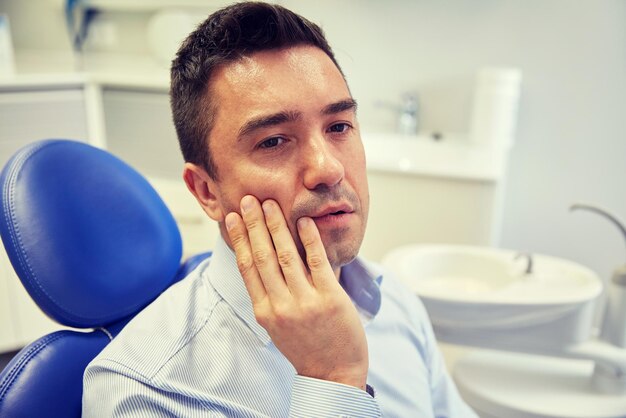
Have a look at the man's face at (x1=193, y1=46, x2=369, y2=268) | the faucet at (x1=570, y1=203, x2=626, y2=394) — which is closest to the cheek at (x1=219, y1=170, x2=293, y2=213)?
the man's face at (x1=193, y1=46, x2=369, y2=268)

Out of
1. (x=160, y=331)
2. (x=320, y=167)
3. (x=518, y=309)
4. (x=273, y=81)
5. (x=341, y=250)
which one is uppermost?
(x=273, y=81)

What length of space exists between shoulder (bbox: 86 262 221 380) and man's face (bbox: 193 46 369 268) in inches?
6.0

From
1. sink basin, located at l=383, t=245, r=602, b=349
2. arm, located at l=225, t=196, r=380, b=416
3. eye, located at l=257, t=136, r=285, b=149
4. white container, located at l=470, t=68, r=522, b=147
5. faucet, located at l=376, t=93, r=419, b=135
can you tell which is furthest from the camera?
faucet, located at l=376, t=93, r=419, b=135

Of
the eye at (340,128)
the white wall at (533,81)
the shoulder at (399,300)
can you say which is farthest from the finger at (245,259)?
the white wall at (533,81)

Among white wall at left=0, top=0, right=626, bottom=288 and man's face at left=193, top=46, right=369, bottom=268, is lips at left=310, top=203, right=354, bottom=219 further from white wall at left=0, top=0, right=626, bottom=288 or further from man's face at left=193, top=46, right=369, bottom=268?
white wall at left=0, top=0, right=626, bottom=288

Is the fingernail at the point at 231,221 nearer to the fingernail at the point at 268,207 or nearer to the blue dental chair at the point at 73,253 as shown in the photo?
the fingernail at the point at 268,207

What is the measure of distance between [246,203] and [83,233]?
0.29 metres

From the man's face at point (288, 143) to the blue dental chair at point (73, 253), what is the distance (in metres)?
0.22

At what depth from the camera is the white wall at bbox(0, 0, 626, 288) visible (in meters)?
2.13

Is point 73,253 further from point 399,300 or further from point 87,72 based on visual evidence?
point 87,72

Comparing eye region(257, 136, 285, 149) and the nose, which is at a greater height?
eye region(257, 136, 285, 149)

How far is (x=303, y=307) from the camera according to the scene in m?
0.67

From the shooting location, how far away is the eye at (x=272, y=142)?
77cm

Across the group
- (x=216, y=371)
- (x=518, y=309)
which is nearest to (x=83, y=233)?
(x=216, y=371)
